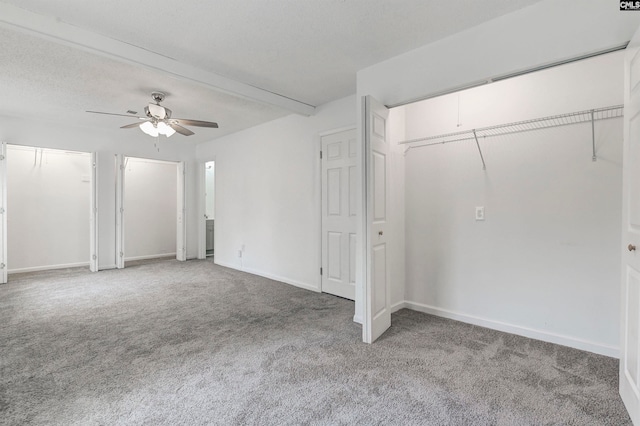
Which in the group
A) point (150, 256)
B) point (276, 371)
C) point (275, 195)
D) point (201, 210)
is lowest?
point (276, 371)

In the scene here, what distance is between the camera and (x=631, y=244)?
1.65m

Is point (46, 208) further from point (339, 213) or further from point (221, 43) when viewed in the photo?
point (339, 213)

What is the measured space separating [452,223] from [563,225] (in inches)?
35.8

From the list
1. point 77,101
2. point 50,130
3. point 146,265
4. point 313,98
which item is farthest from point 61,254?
point 313,98

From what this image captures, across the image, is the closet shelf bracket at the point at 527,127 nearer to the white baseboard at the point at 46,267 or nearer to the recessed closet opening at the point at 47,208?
the recessed closet opening at the point at 47,208

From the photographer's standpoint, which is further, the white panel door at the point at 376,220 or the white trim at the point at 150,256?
the white trim at the point at 150,256

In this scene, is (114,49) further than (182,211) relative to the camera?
No

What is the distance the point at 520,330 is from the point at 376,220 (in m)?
1.61

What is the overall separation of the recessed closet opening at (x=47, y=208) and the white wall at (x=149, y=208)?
0.75 m

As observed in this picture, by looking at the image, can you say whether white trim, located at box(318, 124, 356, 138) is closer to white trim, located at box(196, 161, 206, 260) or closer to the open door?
white trim, located at box(196, 161, 206, 260)

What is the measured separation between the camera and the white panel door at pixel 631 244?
1572 mm

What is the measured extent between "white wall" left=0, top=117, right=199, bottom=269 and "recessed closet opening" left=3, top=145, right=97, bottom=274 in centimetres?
25

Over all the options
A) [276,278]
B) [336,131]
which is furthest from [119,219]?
[336,131]

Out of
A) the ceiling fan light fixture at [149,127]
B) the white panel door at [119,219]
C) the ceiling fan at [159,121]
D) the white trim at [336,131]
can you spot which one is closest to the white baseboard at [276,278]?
the white panel door at [119,219]
